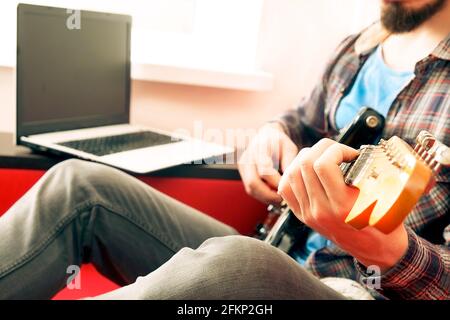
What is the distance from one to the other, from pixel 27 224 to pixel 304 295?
42 cm

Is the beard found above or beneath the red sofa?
above

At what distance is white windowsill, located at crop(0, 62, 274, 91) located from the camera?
120 centimetres

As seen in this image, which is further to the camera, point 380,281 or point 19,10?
point 19,10

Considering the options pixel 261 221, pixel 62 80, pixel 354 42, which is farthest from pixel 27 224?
pixel 354 42

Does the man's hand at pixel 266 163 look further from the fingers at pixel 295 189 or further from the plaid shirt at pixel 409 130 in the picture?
the fingers at pixel 295 189

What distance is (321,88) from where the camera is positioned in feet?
3.52

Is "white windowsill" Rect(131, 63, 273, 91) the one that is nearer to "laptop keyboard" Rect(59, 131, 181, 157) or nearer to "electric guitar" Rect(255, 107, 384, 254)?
"laptop keyboard" Rect(59, 131, 181, 157)

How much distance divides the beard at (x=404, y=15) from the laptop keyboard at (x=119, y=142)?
50 centimetres

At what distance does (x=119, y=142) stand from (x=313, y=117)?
1.37ft

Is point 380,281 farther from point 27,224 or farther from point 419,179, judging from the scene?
point 27,224

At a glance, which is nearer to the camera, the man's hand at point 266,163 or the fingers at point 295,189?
the fingers at point 295,189

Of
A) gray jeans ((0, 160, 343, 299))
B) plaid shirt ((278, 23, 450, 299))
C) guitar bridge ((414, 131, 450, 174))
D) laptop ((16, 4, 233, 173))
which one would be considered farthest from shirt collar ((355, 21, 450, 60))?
guitar bridge ((414, 131, 450, 174))

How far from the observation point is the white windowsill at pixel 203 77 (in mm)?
1204

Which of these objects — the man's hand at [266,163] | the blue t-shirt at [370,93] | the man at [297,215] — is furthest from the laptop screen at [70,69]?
the blue t-shirt at [370,93]
